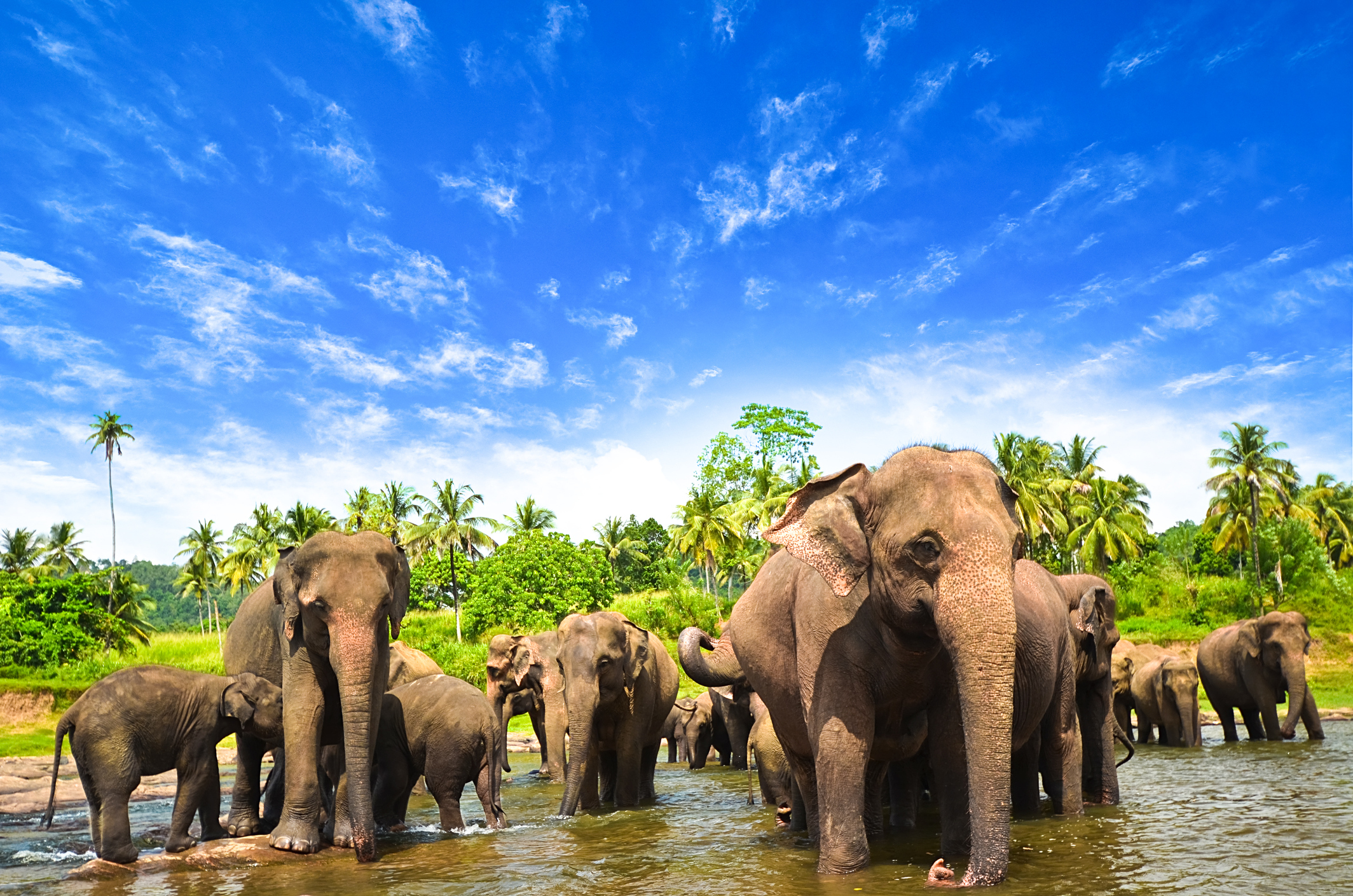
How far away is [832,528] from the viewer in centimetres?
616

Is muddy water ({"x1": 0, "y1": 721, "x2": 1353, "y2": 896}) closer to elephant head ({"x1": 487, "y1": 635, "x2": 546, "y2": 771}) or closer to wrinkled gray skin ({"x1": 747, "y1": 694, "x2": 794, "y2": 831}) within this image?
wrinkled gray skin ({"x1": 747, "y1": 694, "x2": 794, "y2": 831})

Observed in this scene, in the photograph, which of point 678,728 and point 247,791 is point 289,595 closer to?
point 247,791

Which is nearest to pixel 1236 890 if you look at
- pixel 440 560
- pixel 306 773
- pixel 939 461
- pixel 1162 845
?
pixel 1162 845

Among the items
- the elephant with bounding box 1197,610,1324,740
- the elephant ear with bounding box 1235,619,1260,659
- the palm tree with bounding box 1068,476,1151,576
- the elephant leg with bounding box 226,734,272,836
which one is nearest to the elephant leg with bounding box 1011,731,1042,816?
the elephant leg with bounding box 226,734,272,836

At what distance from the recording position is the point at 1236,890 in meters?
5.52

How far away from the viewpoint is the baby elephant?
955 centimetres

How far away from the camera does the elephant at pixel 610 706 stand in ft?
37.8

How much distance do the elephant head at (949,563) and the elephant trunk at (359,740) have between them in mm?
4283

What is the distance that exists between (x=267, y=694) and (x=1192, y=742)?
53.8 feet

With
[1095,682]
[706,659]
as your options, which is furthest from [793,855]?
[1095,682]

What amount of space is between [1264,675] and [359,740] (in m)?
18.4

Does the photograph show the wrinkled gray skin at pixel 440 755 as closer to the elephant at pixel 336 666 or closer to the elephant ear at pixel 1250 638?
the elephant at pixel 336 666

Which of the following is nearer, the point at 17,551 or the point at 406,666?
the point at 406,666

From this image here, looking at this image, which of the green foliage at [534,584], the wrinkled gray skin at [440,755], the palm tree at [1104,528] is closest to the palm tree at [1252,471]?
the palm tree at [1104,528]
